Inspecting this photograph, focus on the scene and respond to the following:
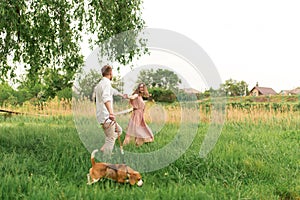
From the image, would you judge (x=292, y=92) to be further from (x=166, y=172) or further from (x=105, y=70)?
(x=105, y=70)

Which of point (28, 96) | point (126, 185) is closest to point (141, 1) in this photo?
point (126, 185)

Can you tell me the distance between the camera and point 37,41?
819 centimetres

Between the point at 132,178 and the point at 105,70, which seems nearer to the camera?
the point at 132,178

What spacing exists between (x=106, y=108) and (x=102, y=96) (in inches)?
9.0

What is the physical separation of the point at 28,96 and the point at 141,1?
23299mm

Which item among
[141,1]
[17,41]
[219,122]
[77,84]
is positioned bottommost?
[219,122]

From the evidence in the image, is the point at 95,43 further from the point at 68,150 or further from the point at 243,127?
the point at 243,127

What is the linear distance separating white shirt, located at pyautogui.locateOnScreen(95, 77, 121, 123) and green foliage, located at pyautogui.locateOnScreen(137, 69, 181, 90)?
43.2 inches

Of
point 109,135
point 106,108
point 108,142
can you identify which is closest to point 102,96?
point 106,108

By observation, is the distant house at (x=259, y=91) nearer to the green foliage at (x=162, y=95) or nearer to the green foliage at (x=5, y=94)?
the green foliage at (x=5, y=94)

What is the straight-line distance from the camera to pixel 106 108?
20.5 ft

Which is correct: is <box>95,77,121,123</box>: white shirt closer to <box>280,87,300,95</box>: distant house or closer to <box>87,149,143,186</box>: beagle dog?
<box>87,149,143,186</box>: beagle dog

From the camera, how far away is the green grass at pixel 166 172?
16.2 ft

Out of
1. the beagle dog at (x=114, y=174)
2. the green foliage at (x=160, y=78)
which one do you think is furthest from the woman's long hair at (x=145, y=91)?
the beagle dog at (x=114, y=174)
